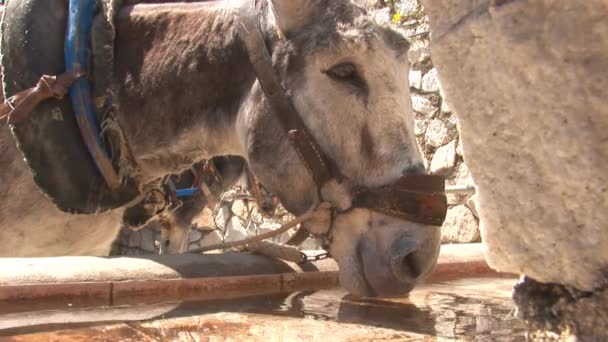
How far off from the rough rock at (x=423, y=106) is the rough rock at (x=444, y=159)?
32 cm

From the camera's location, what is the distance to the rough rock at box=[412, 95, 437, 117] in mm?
5188

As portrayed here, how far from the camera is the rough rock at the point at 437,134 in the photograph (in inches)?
199

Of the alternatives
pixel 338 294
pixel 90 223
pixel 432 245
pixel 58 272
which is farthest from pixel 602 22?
pixel 90 223

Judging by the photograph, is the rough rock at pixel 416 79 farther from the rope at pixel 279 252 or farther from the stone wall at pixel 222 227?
the rope at pixel 279 252

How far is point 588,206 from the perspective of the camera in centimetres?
87

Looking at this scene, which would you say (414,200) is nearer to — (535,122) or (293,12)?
(293,12)

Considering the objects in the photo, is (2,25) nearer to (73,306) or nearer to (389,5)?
(73,306)

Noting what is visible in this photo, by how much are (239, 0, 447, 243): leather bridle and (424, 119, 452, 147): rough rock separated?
3041 mm

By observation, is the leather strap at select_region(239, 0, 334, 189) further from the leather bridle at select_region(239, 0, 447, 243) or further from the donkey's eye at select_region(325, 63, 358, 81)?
the donkey's eye at select_region(325, 63, 358, 81)

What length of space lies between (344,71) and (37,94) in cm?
102

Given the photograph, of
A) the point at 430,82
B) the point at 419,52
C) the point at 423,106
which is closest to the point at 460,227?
the point at 423,106

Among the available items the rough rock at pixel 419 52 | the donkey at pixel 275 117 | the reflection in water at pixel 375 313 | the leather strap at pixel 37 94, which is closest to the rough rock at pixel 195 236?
the rough rock at pixel 419 52

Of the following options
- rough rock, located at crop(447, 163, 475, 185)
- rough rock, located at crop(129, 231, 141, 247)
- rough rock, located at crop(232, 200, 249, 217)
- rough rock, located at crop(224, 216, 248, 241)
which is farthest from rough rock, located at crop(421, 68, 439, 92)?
rough rock, located at crop(129, 231, 141, 247)

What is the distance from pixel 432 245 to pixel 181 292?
0.81 m
